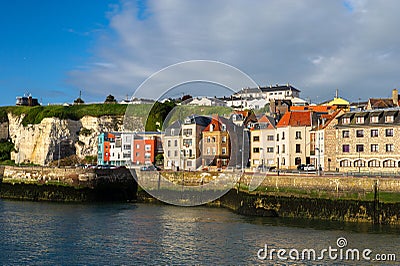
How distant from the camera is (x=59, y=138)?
75.0 meters

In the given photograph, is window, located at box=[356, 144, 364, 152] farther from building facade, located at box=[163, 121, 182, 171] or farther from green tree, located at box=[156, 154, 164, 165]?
green tree, located at box=[156, 154, 164, 165]

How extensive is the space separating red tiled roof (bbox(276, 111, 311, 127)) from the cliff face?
3534 cm

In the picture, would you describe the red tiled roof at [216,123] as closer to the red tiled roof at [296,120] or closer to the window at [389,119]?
the red tiled roof at [296,120]

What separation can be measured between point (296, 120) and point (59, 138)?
41.2 metres

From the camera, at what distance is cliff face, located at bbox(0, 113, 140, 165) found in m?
74.4

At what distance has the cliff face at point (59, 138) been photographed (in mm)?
74438

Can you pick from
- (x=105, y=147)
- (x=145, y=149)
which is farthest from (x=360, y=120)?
(x=105, y=147)

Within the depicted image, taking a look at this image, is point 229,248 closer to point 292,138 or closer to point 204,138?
point 204,138

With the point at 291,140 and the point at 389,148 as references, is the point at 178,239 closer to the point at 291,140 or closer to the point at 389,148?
the point at 389,148

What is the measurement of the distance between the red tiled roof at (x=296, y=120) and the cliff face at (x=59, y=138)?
35.3 m

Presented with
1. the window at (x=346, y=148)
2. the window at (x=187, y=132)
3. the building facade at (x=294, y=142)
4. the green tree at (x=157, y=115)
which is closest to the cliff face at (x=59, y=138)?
the green tree at (x=157, y=115)

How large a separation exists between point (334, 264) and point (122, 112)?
61879 mm

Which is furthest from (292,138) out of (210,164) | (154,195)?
(154,195)

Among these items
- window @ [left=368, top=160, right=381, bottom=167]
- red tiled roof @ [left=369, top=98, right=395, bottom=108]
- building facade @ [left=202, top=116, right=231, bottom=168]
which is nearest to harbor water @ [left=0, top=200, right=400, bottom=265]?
building facade @ [left=202, top=116, right=231, bottom=168]
